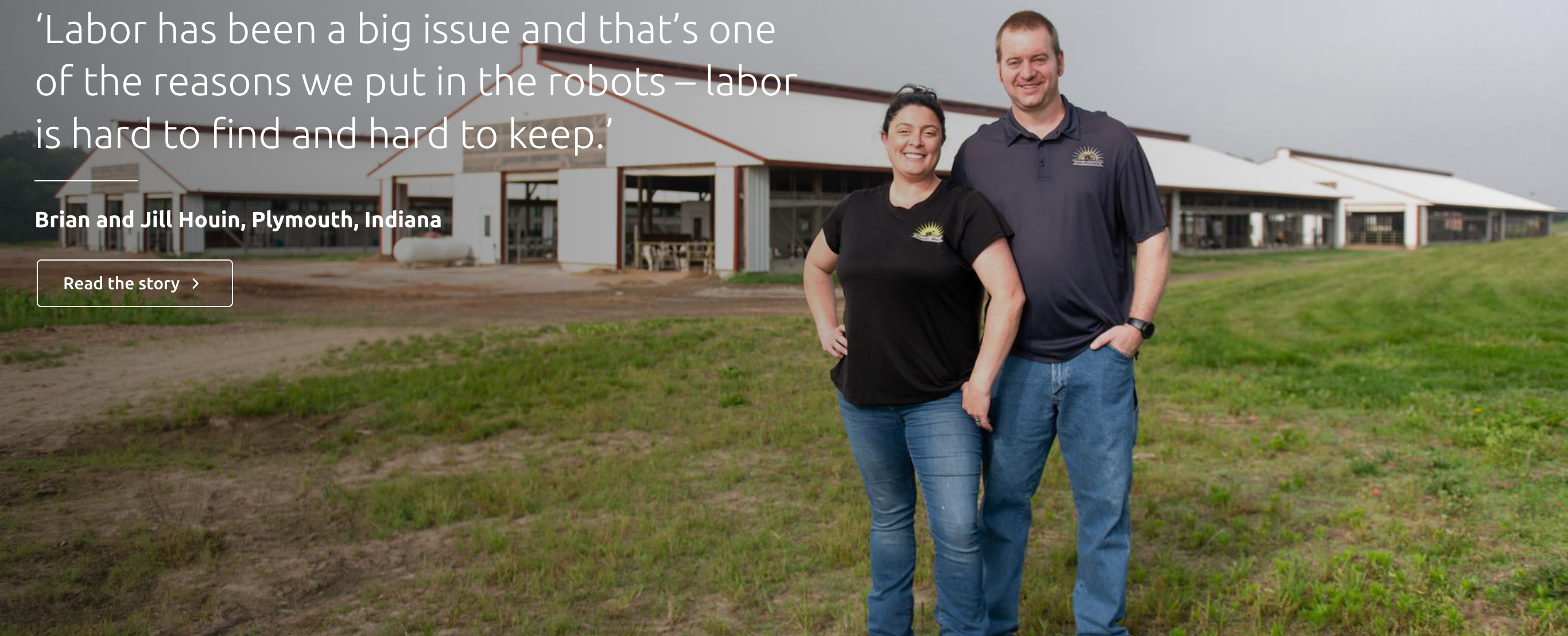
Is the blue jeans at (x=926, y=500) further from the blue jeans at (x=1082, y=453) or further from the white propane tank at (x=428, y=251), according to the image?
the white propane tank at (x=428, y=251)

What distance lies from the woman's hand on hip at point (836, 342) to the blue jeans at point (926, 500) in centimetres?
18

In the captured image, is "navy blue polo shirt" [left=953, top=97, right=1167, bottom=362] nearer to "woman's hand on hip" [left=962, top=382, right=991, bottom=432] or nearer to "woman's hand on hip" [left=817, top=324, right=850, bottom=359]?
"woman's hand on hip" [left=962, top=382, right=991, bottom=432]

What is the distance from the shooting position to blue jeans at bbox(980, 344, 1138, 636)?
11.9 feet

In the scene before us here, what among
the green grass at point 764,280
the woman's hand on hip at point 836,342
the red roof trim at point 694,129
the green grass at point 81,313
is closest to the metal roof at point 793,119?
the red roof trim at point 694,129

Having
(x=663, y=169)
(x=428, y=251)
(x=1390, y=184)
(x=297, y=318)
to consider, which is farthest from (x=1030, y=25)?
(x=1390, y=184)

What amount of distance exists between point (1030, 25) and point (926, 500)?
1629 mm

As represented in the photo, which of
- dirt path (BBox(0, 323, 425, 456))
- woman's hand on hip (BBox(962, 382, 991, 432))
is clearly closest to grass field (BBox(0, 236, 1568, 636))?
dirt path (BBox(0, 323, 425, 456))

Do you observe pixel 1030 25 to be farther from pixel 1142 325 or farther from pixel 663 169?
pixel 663 169

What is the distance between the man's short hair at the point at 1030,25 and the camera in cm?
363

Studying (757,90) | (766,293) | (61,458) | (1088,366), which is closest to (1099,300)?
(1088,366)

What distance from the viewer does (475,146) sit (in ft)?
115

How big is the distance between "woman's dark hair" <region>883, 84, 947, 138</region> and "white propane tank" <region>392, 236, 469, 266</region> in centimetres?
3198

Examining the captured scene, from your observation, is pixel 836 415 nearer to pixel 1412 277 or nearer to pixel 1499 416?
pixel 1499 416

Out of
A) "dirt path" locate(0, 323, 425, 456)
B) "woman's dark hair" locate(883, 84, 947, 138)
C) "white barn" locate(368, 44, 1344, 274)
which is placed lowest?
"dirt path" locate(0, 323, 425, 456)
